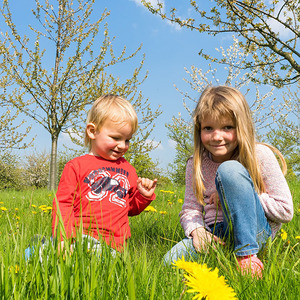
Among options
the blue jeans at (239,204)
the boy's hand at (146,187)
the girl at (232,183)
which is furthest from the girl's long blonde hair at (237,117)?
the boy's hand at (146,187)

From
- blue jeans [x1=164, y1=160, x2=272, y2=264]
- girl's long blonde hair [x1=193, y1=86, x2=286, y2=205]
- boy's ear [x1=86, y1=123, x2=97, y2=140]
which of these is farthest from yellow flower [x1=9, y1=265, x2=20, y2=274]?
girl's long blonde hair [x1=193, y1=86, x2=286, y2=205]

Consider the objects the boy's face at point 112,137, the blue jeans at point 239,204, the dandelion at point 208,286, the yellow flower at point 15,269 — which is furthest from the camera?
the boy's face at point 112,137

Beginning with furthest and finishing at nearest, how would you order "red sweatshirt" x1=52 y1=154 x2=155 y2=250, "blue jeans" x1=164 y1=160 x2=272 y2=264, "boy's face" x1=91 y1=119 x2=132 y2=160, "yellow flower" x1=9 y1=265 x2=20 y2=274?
"boy's face" x1=91 y1=119 x2=132 y2=160
"red sweatshirt" x1=52 y1=154 x2=155 y2=250
"blue jeans" x1=164 y1=160 x2=272 y2=264
"yellow flower" x1=9 y1=265 x2=20 y2=274

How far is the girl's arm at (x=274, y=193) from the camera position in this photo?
194cm

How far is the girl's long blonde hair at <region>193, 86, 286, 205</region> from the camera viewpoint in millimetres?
2002

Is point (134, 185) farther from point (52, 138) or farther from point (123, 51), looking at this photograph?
point (123, 51)

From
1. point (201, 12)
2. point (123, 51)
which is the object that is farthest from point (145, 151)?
point (201, 12)

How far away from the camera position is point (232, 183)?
70.6 inches

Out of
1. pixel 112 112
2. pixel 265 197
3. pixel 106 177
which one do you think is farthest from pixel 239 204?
pixel 112 112

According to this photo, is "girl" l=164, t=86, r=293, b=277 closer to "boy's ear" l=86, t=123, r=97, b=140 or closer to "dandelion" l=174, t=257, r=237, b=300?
"boy's ear" l=86, t=123, r=97, b=140

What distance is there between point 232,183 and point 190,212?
48cm

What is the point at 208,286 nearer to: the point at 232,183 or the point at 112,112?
the point at 232,183

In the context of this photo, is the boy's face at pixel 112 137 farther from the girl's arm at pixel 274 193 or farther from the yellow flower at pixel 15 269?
the yellow flower at pixel 15 269

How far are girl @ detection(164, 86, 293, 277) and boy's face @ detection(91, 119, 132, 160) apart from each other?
1.55 ft
